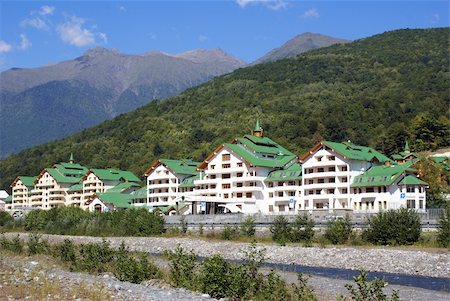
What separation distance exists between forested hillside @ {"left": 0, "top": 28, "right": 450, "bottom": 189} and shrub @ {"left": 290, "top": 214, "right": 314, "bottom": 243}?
5881 centimetres

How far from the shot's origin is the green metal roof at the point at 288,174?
85500 millimetres

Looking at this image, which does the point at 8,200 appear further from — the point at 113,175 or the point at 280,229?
the point at 280,229

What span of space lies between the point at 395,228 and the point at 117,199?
66950mm

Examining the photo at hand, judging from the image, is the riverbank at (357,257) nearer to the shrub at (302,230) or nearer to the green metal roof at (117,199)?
the shrub at (302,230)

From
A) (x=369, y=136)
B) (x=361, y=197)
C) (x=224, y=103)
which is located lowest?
(x=361, y=197)

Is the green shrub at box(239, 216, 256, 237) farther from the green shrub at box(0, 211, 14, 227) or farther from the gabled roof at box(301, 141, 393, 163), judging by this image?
the green shrub at box(0, 211, 14, 227)

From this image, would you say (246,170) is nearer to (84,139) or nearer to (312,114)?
(312,114)

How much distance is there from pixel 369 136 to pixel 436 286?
320 feet

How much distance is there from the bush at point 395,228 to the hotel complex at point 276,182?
695 inches

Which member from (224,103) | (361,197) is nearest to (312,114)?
(224,103)

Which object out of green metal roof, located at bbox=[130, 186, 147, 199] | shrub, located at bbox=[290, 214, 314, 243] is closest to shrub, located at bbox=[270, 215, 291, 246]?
shrub, located at bbox=[290, 214, 314, 243]

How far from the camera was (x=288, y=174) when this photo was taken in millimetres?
86938

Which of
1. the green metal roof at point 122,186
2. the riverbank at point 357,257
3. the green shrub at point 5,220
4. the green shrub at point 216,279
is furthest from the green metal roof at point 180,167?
the green shrub at point 216,279

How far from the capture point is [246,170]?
9006 centimetres
